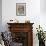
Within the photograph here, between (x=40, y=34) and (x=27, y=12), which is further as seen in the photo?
(x=27, y=12)

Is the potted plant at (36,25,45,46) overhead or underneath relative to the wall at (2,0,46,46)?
underneath

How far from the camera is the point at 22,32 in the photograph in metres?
5.51

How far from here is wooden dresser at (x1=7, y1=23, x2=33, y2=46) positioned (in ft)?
17.8

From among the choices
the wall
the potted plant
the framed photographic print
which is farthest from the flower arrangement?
the framed photographic print

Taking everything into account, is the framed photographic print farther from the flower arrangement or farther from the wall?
the flower arrangement

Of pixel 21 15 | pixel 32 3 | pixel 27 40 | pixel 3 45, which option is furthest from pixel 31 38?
pixel 3 45

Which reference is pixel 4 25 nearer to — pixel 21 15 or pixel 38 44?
pixel 21 15

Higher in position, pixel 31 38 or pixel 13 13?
pixel 13 13

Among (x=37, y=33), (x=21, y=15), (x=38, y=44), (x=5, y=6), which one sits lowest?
(x=38, y=44)

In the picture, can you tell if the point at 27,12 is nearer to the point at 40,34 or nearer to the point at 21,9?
the point at 21,9

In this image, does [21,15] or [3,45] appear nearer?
[3,45]

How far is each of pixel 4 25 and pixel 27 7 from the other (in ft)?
3.76

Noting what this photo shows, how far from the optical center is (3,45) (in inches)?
158

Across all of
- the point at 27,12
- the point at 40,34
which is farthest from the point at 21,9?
the point at 40,34
